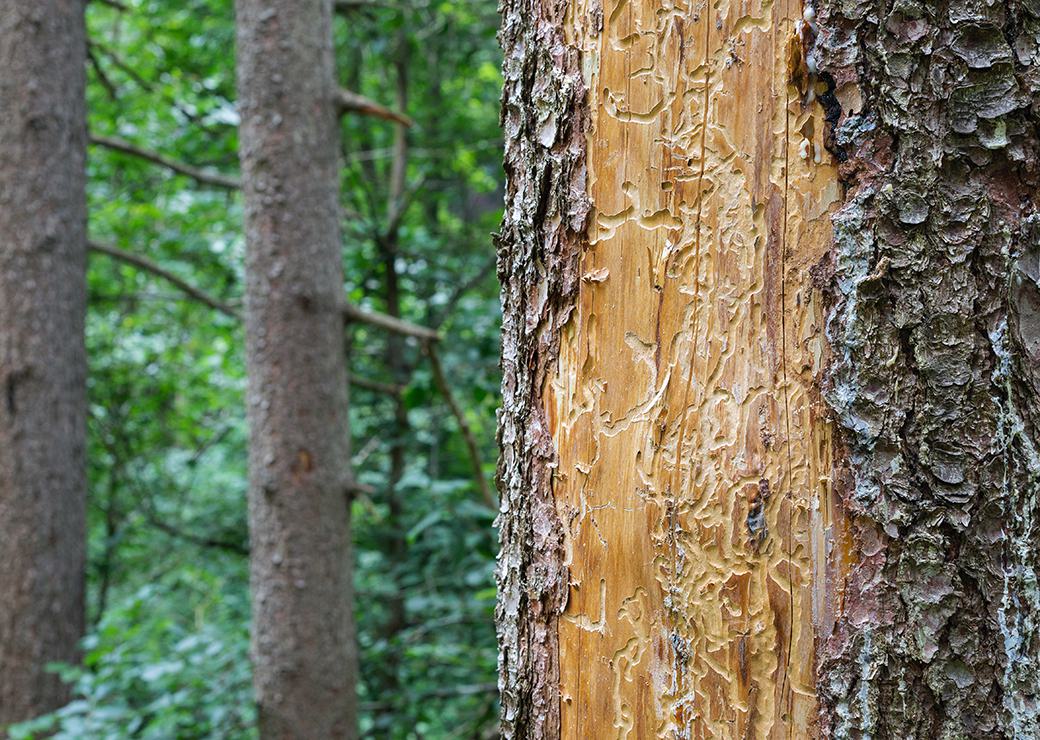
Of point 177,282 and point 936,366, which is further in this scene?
point 177,282

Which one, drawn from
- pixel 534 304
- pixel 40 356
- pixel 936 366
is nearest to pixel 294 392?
pixel 40 356

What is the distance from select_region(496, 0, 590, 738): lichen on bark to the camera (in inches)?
42.0

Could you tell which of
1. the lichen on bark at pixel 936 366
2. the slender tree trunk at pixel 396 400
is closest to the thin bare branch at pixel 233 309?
the slender tree trunk at pixel 396 400

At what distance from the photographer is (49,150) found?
4332mm

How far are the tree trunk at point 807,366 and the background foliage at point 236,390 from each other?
2.28 metres

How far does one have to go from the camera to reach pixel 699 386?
0.98 meters

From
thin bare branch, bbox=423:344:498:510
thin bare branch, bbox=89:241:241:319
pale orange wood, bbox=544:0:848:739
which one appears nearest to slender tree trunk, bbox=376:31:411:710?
thin bare branch, bbox=423:344:498:510

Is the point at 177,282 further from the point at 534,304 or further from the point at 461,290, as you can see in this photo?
the point at 534,304

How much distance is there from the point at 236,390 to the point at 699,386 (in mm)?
5602

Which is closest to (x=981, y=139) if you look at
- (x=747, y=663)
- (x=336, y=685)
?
(x=747, y=663)

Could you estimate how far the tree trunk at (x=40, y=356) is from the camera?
4129mm

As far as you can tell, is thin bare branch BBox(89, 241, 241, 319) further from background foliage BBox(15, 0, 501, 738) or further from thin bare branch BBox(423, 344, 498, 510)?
thin bare branch BBox(423, 344, 498, 510)

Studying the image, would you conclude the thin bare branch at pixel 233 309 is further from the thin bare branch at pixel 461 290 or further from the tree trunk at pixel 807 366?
the tree trunk at pixel 807 366

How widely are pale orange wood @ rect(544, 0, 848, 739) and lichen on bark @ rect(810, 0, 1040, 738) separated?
0.12ft
